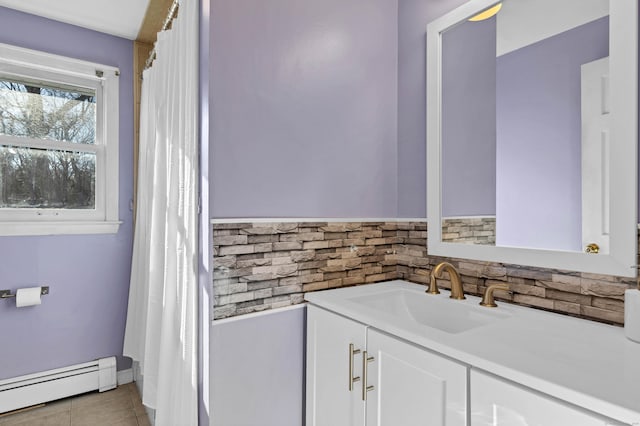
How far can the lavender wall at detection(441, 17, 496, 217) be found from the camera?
1322mm

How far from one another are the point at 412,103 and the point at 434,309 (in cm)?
94

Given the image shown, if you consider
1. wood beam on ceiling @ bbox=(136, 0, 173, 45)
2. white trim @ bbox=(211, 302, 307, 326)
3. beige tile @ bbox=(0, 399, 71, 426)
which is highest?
wood beam on ceiling @ bbox=(136, 0, 173, 45)

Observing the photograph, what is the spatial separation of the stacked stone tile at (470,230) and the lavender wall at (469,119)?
3 cm

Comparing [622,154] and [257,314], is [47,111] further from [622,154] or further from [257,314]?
[622,154]

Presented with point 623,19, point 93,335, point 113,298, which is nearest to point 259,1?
point 623,19

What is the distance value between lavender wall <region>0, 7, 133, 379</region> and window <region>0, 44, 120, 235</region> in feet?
0.22

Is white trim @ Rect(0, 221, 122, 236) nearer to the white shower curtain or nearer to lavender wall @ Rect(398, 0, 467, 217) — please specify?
the white shower curtain

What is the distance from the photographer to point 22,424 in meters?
1.87

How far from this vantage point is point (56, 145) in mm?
2176

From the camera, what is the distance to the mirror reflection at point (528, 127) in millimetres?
1034

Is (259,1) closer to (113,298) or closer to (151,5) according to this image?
(151,5)

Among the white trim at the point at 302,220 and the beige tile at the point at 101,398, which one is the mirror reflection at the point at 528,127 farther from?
the beige tile at the point at 101,398

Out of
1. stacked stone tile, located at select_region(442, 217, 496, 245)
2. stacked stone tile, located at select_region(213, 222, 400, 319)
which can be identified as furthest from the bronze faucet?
stacked stone tile, located at select_region(213, 222, 400, 319)

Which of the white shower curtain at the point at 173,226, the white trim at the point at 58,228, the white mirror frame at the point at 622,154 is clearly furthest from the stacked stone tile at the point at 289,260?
the white trim at the point at 58,228
